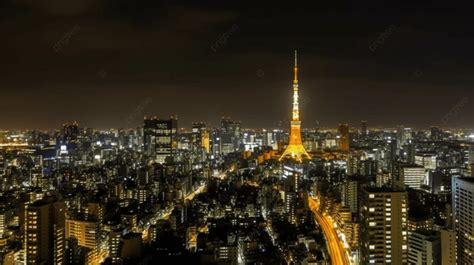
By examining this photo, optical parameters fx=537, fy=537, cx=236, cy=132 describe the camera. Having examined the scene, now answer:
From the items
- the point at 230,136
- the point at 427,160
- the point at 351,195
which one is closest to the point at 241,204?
the point at 351,195

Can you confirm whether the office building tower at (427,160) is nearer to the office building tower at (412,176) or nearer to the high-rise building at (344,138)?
the office building tower at (412,176)

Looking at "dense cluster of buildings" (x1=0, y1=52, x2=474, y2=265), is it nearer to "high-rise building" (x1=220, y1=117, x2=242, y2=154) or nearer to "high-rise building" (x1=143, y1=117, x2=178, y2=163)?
"high-rise building" (x1=143, y1=117, x2=178, y2=163)

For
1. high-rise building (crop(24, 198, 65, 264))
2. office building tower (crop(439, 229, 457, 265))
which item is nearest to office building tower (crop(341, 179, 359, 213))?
office building tower (crop(439, 229, 457, 265))

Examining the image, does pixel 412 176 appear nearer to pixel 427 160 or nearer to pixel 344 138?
pixel 427 160

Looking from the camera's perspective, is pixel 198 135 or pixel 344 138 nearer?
pixel 344 138

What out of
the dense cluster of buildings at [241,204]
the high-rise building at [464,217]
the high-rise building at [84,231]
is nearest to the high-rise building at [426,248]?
the dense cluster of buildings at [241,204]

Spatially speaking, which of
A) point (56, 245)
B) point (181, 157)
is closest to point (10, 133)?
point (181, 157)
